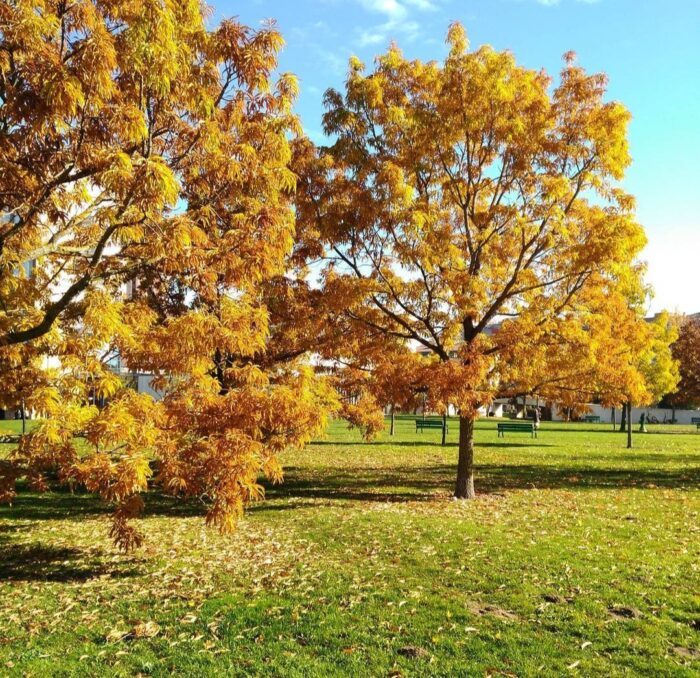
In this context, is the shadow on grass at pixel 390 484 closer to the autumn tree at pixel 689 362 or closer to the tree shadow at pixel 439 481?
the tree shadow at pixel 439 481

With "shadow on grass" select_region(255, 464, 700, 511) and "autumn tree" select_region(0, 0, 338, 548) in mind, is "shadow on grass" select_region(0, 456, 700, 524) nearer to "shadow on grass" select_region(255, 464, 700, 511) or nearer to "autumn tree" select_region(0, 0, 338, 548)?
"shadow on grass" select_region(255, 464, 700, 511)

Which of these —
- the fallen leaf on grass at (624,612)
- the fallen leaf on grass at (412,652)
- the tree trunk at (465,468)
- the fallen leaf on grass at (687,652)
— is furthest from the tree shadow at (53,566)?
the tree trunk at (465,468)

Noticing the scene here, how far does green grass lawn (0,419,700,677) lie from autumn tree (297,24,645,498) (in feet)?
9.48

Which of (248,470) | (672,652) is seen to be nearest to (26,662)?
(248,470)

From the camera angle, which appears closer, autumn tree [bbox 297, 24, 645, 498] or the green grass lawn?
the green grass lawn

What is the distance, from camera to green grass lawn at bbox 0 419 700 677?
4.72 m

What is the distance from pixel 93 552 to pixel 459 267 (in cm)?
819

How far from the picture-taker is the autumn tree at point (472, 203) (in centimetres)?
1073

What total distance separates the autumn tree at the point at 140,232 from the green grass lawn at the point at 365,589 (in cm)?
105

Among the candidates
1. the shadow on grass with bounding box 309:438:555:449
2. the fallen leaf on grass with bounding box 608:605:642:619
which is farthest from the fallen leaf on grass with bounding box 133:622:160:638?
the shadow on grass with bounding box 309:438:555:449

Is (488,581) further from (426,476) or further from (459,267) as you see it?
(426,476)

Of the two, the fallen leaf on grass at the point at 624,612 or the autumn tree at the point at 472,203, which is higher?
the autumn tree at the point at 472,203

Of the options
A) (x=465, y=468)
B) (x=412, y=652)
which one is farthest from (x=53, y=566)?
(x=465, y=468)

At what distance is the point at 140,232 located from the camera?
230 inches
